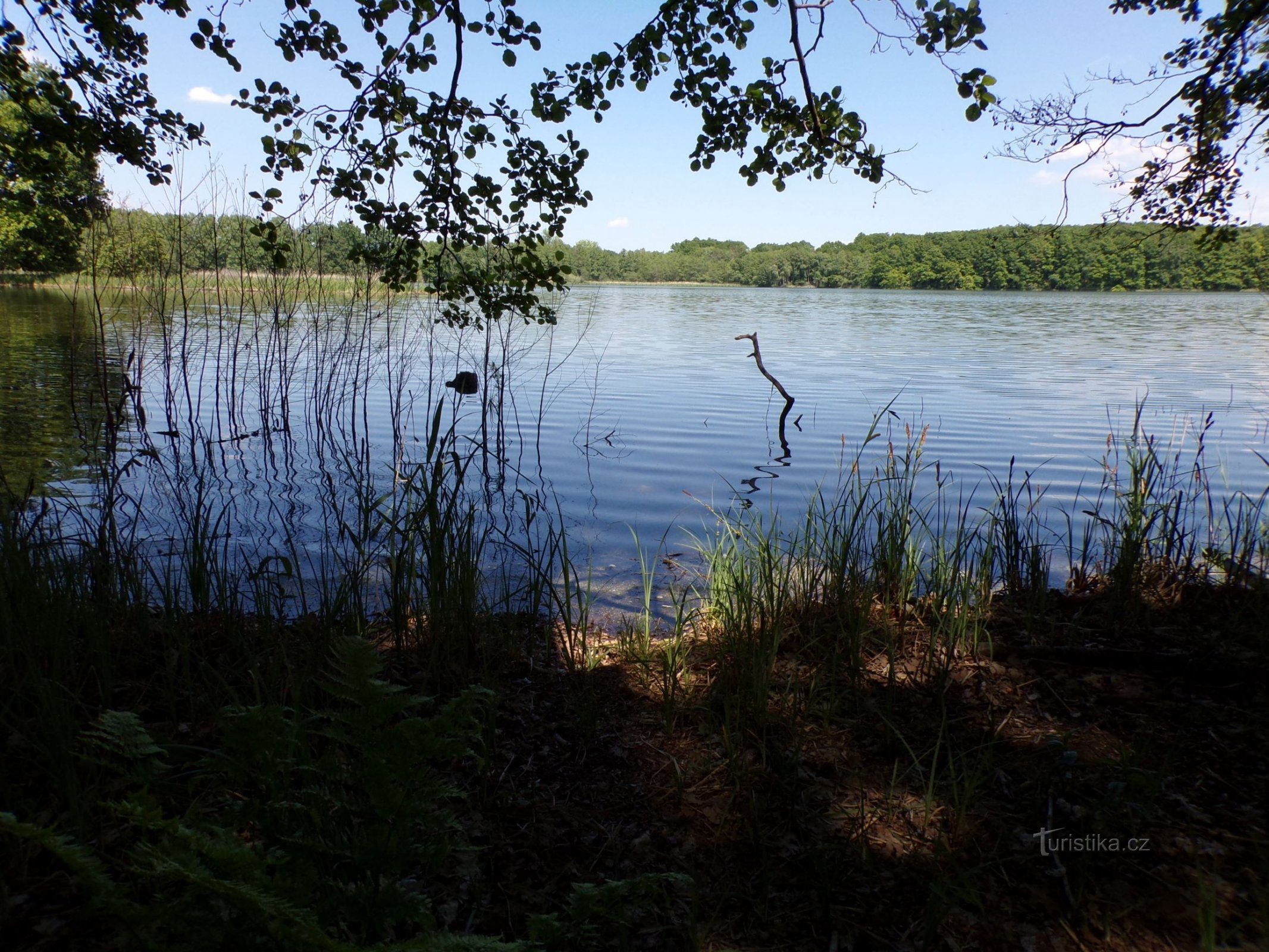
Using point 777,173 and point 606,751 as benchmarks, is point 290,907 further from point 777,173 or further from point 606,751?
point 777,173

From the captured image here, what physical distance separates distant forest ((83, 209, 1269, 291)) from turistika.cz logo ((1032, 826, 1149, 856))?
453cm

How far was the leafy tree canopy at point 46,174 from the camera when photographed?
201 inches

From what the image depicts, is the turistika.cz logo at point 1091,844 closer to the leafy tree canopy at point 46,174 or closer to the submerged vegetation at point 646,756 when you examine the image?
the submerged vegetation at point 646,756

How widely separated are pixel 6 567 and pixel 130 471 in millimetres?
5706

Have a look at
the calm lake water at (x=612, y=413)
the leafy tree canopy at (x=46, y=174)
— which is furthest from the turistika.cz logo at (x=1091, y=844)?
the leafy tree canopy at (x=46, y=174)

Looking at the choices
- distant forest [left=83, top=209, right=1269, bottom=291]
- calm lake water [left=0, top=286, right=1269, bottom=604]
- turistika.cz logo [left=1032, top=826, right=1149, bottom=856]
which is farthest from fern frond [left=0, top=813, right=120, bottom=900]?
distant forest [left=83, top=209, right=1269, bottom=291]

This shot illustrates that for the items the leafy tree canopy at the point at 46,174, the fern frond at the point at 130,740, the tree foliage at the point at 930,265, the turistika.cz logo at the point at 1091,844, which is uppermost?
the tree foliage at the point at 930,265

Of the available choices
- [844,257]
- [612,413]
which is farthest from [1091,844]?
[844,257]

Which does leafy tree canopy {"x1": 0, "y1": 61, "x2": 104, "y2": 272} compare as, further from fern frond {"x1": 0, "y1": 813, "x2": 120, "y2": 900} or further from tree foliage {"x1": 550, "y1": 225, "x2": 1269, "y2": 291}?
tree foliage {"x1": 550, "y1": 225, "x2": 1269, "y2": 291}

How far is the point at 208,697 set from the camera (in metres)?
2.39

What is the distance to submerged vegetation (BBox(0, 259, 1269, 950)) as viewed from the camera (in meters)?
1.45

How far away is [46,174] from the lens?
5297 millimetres

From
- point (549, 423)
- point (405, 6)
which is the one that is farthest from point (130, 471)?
point (405, 6)

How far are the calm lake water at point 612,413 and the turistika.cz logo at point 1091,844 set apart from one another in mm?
1940
